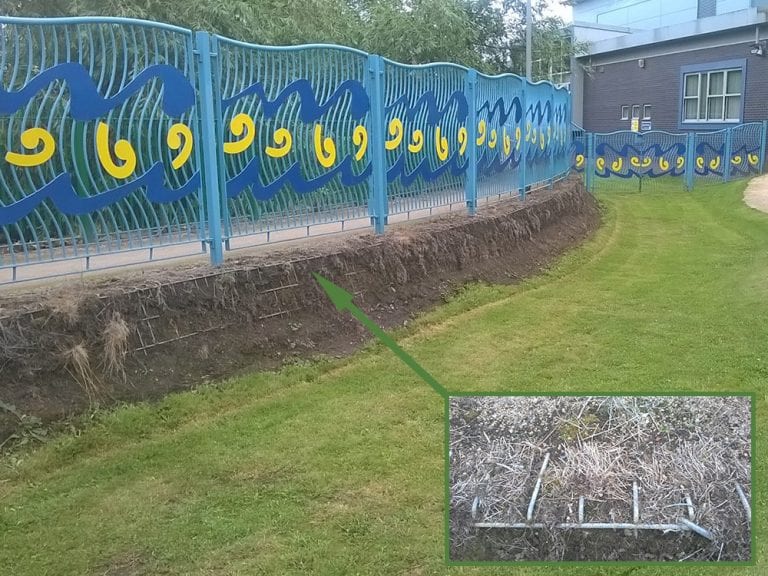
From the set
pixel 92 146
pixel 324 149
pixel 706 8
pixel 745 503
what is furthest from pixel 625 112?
pixel 745 503

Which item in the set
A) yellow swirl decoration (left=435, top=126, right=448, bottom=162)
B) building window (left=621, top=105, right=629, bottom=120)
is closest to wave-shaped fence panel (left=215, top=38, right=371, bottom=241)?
yellow swirl decoration (left=435, top=126, right=448, bottom=162)

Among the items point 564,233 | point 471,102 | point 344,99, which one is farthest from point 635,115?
point 344,99

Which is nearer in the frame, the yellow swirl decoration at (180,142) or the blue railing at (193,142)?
the blue railing at (193,142)

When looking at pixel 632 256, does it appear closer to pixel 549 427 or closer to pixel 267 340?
pixel 267 340

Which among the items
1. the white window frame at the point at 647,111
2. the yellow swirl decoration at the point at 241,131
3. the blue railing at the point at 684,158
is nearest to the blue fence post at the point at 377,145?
the yellow swirl decoration at the point at 241,131

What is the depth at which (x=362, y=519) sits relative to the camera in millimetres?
3395

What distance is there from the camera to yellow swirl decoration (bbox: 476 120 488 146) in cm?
921

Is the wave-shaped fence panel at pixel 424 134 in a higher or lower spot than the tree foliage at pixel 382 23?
lower

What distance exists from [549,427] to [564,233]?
8.60 meters

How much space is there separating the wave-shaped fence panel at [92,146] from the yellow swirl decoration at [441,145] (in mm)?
3345

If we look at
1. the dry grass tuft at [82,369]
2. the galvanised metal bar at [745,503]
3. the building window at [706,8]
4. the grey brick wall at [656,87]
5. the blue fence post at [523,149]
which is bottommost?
the dry grass tuft at [82,369]

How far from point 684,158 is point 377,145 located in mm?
15558

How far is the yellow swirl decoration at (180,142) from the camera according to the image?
17.3 feet

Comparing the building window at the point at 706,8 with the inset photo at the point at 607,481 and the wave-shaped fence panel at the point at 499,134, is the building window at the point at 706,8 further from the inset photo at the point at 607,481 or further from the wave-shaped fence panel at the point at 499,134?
the inset photo at the point at 607,481
